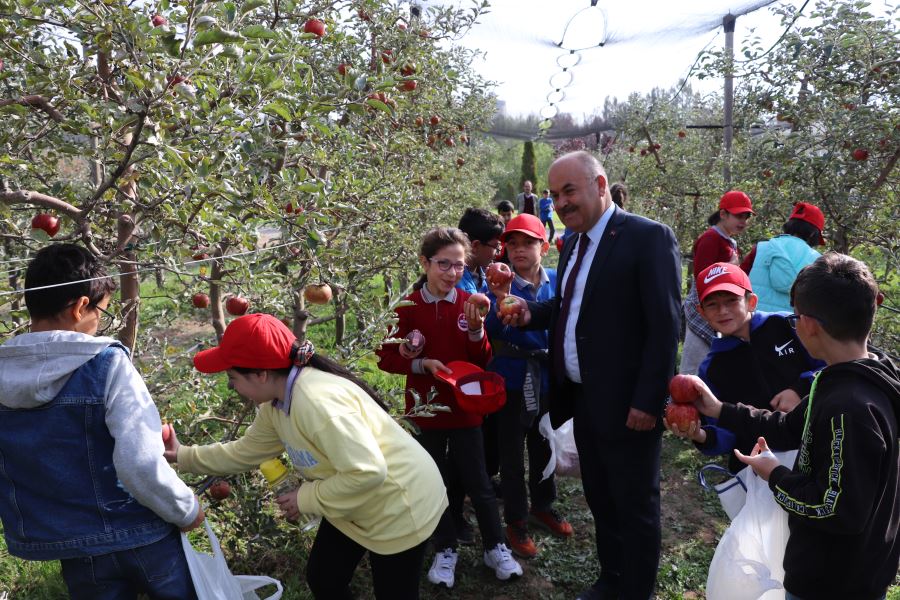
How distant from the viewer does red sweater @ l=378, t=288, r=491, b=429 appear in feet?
8.78

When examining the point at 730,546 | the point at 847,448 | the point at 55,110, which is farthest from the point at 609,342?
the point at 55,110

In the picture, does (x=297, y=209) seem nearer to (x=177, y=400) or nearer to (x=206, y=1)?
(x=206, y=1)

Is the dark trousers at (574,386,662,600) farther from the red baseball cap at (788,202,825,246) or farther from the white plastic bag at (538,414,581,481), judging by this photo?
the red baseball cap at (788,202,825,246)

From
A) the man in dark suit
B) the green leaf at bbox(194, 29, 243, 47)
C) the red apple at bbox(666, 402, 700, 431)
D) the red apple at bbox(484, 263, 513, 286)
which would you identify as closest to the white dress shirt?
the man in dark suit

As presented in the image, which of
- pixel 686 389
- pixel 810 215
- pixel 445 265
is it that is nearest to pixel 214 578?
pixel 445 265

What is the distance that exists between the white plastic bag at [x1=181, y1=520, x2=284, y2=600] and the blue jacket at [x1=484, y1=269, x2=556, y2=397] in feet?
4.56

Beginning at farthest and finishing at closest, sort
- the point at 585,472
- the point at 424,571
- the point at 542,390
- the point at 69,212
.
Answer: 1. the point at 542,390
2. the point at 424,571
3. the point at 585,472
4. the point at 69,212

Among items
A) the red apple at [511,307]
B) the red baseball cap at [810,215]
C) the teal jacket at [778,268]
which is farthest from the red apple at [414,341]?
the red baseball cap at [810,215]

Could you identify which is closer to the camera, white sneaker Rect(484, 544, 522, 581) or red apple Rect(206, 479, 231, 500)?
red apple Rect(206, 479, 231, 500)

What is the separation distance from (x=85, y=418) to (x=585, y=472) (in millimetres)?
1848

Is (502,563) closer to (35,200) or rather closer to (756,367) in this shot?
(756,367)

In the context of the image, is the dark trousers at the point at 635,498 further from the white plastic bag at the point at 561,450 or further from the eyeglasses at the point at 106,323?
the eyeglasses at the point at 106,323

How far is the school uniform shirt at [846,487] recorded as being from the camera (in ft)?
4.55

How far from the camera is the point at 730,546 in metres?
1.85
